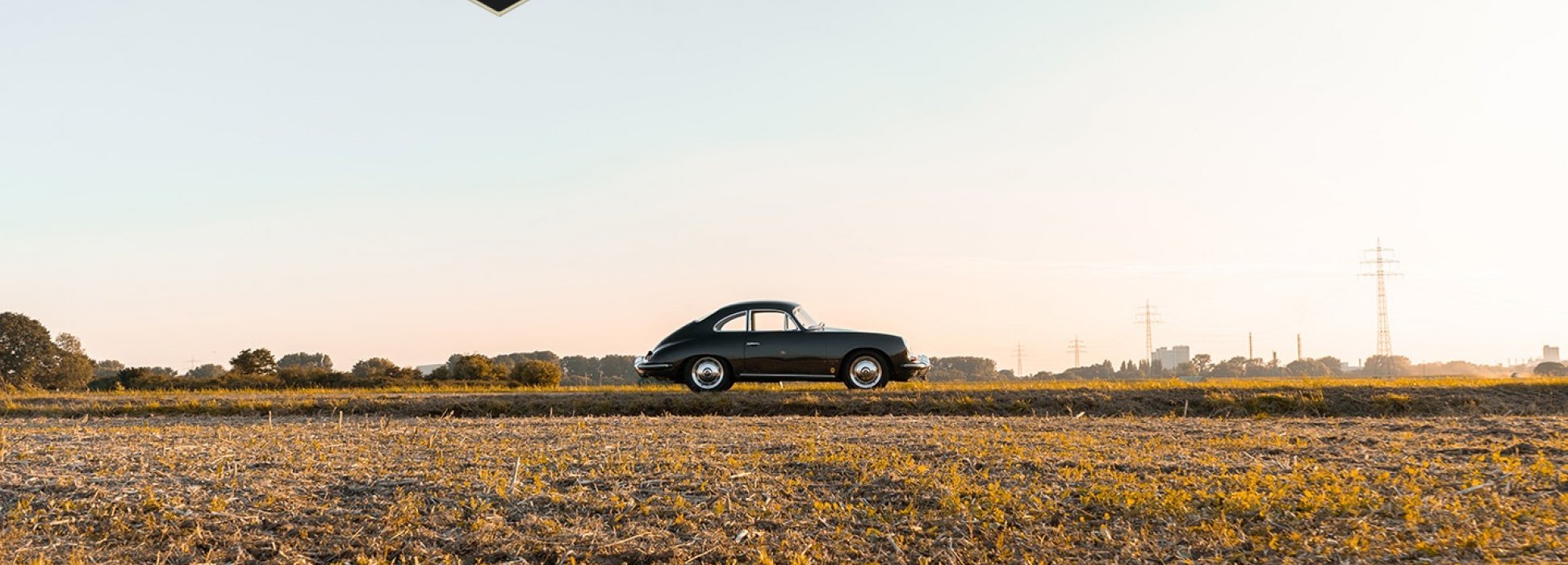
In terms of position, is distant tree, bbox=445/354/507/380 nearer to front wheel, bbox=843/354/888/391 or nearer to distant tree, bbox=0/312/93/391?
front wheel, bbox=843/354/888/391

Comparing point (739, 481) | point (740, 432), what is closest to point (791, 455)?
point (739, 481)

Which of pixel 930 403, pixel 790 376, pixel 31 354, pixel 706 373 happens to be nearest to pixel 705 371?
pixel 706 373

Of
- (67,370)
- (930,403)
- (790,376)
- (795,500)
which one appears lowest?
(795,500)

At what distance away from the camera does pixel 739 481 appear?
736 centimetres

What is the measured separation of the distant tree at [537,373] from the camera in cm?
2566

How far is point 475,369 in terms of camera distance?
2677 cm

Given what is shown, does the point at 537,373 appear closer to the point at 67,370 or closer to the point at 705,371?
the point at 705,371

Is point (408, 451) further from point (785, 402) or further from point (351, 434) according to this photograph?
point (785, 402)

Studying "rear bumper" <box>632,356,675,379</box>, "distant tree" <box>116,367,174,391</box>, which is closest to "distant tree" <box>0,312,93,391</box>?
"distant tree" <box>116,367,174,391</box>

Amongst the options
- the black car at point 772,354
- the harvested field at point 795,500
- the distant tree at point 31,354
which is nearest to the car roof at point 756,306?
the black car at point 772,354

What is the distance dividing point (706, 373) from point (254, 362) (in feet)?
48.7

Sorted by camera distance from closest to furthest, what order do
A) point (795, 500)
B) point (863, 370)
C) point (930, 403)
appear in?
point (795, 500)
point (930, 403)
point (863, 370)

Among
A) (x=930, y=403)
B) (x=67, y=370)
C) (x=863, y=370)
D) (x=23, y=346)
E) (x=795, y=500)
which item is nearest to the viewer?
→ (x=795, y=500)

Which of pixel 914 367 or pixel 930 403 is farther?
pixel 914 367
